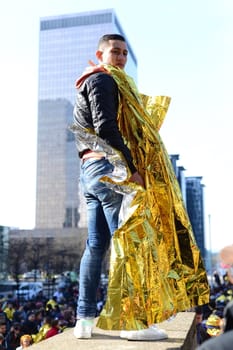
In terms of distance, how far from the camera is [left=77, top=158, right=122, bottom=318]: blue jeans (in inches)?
119

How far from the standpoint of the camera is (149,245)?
282cm

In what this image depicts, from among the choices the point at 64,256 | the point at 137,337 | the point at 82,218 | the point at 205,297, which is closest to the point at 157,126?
the point at 205,297

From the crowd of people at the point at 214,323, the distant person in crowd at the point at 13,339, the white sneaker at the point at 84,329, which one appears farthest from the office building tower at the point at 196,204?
the white sneaker at the point at 84,329

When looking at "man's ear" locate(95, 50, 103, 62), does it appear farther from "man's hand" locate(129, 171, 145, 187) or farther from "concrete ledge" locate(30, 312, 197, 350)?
"concrete ledge" locate(30, 312, 197, 350)

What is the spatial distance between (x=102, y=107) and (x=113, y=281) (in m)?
1.06

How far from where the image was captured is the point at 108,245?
3.27 meters

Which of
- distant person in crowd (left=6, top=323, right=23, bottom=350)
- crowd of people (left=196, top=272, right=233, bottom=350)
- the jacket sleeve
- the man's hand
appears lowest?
distant person in crowd (left=6, top=323, right=23, bottom=350)

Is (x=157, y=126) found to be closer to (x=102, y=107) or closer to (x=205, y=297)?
(x=102, y=107)

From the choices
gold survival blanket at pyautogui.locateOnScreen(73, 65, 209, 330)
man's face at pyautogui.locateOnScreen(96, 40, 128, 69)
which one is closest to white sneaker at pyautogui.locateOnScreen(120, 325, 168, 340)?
gold survival blanket at pyautogui.locateOnScreen(73, 65, 209, 330)

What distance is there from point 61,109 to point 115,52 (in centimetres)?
11417

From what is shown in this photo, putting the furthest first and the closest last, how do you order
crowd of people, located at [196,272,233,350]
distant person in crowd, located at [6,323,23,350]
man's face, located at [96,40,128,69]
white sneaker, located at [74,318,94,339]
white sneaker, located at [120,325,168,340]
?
distant person in crowd, located at [6,323,23,350] < man's face, located at [96,40,128,69] < white sneaker, located at [74,318,94,339] < white sneaker, located at [120,325,168,340] < crowd of people, located at [196,272,233,350]

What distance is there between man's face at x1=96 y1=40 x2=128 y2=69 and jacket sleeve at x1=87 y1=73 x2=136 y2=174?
287mm

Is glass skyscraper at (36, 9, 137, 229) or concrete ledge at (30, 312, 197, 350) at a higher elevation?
glass skyscraper at (36, 9, 137, 229)

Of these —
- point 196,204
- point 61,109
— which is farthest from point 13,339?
point 61,109
